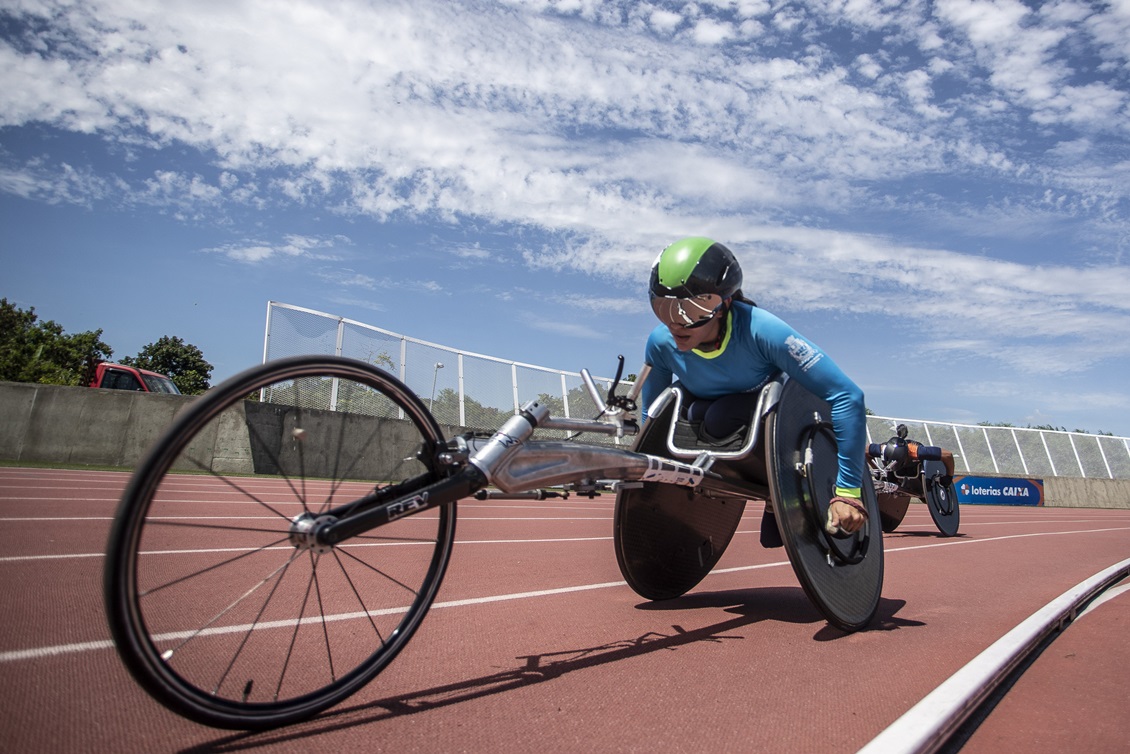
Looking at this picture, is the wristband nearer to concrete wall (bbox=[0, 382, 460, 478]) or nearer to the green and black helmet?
the green and black helmet

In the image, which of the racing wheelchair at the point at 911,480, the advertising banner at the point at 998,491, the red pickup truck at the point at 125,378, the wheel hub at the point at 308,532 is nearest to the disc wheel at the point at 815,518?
the wheel hub at the point at 308,532

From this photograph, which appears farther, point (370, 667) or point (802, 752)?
point (370, 667)

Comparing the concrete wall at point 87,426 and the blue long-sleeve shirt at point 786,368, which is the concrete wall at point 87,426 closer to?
the concrete wall at point 87,426

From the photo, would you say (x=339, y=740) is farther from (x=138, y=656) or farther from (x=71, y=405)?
(x=71, y=405)

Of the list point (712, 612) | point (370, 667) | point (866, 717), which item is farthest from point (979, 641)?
point (370, 667)

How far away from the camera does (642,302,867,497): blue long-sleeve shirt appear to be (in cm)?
364

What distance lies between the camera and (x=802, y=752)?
88.5 inches

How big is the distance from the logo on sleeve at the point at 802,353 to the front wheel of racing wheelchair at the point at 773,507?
0.18 meters

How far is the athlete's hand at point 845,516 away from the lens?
3.58 m

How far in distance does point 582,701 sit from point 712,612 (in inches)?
74.8

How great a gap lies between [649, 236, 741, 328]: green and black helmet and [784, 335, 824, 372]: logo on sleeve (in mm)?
375

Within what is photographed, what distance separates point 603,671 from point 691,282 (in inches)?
65.5

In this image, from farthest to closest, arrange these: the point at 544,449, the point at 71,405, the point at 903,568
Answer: the point at 71,405, the point at 903,568, the point at 544,449

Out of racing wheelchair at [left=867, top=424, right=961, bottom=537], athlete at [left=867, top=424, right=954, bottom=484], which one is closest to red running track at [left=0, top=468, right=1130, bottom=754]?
athlete at [left=867, top=424, right=954, bottom=484]
